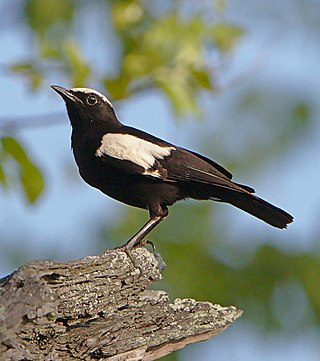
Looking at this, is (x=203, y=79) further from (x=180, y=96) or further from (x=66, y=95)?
(x=66, y=95)

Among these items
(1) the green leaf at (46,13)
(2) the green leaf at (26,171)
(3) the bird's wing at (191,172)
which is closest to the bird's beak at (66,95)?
(1) the green leaf at (46,13)

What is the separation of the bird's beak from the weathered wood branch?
177 centimetres

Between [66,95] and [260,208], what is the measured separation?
1.31m

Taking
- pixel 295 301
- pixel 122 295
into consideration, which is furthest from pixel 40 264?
pixel 295 301

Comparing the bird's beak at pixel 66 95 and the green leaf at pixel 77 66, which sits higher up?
the bird's beak at pixel 66 95

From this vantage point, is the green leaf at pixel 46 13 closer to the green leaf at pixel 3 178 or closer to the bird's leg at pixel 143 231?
the bird's leg at pixel 143 231

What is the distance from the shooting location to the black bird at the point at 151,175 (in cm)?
556

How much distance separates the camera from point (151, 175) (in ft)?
18.4

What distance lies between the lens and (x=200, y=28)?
530 cm

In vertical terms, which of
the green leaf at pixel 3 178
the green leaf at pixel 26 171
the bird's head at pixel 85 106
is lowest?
the green leaf at pixel 3 178

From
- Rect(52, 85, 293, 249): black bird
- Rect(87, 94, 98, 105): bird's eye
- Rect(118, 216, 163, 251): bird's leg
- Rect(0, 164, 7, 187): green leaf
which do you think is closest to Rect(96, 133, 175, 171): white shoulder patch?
Rect(52, 85, 293, 249): black bird

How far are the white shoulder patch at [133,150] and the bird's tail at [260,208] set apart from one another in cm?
46

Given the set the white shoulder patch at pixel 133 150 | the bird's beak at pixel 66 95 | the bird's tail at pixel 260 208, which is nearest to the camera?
the white shoulder patch at pixel 133 150

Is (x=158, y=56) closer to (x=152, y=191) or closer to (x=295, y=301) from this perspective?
(x=152, y=191)
